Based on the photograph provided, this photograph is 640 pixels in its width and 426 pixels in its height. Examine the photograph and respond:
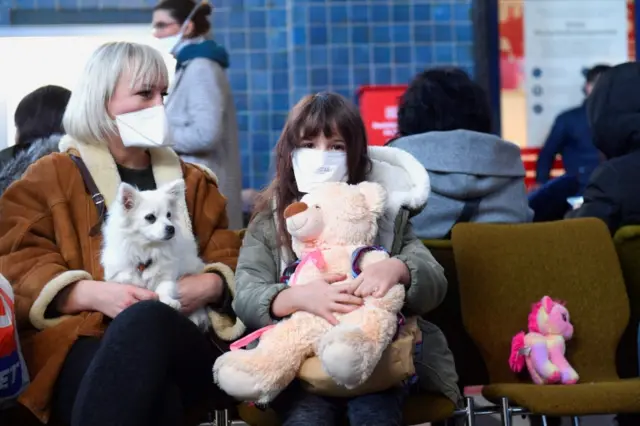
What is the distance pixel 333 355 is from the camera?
2.45 m

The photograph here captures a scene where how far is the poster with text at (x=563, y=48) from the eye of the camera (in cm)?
664

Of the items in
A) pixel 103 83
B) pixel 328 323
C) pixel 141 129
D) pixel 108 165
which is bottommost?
pixel 328 323

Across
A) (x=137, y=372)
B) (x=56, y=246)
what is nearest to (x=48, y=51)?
(x=56, y=246)

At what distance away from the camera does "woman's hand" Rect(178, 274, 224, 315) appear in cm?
293

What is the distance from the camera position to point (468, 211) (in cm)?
374

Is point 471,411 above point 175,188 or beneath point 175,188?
beneath

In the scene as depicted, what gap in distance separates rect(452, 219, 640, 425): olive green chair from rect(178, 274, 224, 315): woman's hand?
894 millimetres

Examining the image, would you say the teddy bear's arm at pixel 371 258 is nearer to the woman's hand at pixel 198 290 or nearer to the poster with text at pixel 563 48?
the woman's hand at pixel 198 290

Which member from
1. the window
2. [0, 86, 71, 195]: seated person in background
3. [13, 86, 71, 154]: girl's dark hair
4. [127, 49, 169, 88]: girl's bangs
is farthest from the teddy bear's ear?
the window

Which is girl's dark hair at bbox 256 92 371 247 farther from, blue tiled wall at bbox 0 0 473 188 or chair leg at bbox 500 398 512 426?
blue tiled wall at bbox 0 0 473 188

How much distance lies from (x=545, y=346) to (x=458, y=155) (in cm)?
75

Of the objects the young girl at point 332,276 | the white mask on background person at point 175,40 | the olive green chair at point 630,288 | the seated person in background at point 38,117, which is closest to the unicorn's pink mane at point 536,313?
the olive green chair at point 630,288

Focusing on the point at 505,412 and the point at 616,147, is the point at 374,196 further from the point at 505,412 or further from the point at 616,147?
the point at 616,147

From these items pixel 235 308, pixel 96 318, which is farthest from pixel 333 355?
pixel 96 318
